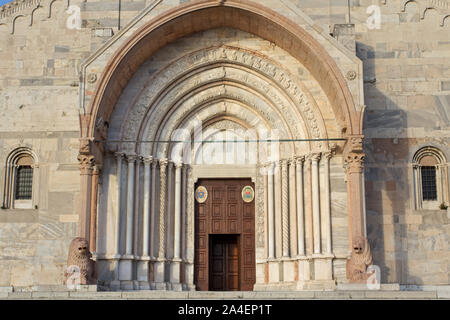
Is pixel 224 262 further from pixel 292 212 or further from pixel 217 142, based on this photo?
pixel 217 142

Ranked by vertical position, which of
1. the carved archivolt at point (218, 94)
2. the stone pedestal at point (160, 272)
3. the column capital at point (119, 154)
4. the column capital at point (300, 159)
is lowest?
the stone pedestal at point (160, 272)

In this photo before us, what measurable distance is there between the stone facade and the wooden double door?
373 mm

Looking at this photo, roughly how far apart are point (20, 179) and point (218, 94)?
6.28 meters

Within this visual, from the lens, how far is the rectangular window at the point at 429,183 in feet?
64.4

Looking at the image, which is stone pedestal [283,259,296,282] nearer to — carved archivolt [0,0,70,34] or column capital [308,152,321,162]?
column capital [308,152,321,162]

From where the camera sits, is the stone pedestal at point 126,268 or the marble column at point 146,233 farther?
the marble column at point 146,233

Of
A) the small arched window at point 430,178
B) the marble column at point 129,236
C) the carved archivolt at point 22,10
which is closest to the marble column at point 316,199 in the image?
the small arched window at point 430,178

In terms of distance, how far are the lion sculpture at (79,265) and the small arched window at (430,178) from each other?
359 inches

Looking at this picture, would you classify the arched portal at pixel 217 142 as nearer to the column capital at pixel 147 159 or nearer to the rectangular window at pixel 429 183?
the column capital at pixel 147 159

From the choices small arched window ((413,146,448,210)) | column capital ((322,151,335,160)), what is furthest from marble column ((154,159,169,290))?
small arched window ((413,146,448,210))

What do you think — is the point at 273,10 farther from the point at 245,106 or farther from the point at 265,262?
the point at 265,262

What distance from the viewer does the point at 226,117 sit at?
2120cm

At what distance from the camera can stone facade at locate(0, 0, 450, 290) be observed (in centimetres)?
1891

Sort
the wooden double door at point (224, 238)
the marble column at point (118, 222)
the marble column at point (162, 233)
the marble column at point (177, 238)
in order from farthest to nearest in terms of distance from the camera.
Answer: the wooden double door at point (224, 238) < the marble column at point (177, 238) < the marble column at point (162, 233) < the marble column at point (118, 222)
